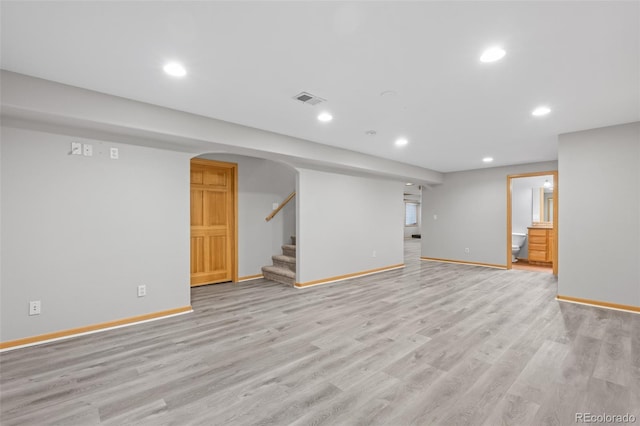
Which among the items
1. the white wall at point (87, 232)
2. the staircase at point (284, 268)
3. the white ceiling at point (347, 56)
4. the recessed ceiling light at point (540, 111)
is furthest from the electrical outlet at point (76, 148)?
the recessed ceiling light at point (540, 111)

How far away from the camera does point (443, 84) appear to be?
2.65 m

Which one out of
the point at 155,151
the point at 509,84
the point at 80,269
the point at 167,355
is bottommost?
the point at 167,355

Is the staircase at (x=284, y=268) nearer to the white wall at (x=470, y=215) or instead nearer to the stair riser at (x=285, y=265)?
the stair riser at (x=285, y=265)

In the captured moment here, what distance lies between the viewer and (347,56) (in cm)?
219

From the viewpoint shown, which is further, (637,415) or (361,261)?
(361,261)

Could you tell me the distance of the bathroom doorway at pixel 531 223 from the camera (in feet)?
23.7

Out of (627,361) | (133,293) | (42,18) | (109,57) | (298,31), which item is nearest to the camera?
(42,18)

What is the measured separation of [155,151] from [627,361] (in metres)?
5.22

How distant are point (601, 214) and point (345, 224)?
3829 millimetres

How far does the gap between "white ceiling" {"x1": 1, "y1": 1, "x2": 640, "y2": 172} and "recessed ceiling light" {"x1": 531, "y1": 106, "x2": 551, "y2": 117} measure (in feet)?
0.29

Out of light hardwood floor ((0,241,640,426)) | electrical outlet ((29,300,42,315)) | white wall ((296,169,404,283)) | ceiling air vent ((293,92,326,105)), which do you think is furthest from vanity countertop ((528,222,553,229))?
electrical outlet ((29,300,42,315))

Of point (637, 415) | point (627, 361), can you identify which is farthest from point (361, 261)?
point (637, 415)

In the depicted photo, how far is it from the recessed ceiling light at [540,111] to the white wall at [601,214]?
118 centimetres

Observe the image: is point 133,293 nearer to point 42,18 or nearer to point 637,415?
point 42,18
